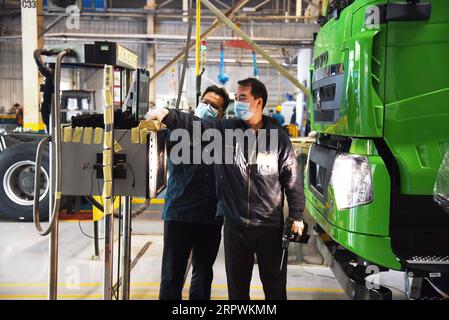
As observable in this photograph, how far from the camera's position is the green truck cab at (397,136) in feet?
7.93

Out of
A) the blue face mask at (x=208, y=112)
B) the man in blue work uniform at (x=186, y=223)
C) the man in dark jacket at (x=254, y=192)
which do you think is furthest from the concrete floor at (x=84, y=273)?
the blue face mask at (x=208, y=112)

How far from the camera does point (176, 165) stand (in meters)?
2.95

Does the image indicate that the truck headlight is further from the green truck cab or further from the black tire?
the black tire

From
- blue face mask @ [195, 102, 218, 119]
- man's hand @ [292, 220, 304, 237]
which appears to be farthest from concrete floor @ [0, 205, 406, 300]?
blue face mask @ [195, 102, 218, 119]

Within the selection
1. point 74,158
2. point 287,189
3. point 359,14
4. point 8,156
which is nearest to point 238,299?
point 287,189

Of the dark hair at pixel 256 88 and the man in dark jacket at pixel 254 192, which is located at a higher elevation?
the dark hair at pixel 256 88

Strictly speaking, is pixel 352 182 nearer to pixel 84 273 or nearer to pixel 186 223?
pixel 186 223

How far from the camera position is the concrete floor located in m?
3.79

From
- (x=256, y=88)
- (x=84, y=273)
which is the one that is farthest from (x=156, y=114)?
(x=84, y=273)

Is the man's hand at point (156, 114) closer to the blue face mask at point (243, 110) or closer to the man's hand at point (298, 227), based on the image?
the blue face mask at point (243, 110)

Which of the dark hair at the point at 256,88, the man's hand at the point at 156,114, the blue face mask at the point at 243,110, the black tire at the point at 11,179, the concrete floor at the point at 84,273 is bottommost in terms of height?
the concrete floor at the point at 84,273

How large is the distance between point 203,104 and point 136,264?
7.03 ft

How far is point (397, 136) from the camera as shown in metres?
2.46

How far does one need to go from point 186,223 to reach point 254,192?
588 millimetres
